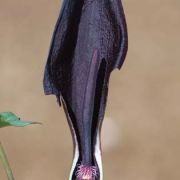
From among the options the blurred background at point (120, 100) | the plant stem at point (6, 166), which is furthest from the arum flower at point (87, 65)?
the blurred background at point (120, 100)

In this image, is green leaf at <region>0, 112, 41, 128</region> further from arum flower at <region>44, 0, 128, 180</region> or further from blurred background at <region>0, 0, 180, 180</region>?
blurred background at <region>0, 0, 180, 180</region>

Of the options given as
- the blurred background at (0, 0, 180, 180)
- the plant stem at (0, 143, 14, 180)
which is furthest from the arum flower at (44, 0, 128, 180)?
the blurred background at (0, 0, 180, 180)

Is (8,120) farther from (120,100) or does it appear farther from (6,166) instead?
(120,100)

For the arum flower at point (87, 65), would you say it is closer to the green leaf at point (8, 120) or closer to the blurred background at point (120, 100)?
the green leaf at point (8, 120)

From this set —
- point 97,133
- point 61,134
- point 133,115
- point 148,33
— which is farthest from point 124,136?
point 97,133

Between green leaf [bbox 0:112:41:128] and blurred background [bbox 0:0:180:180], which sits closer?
green leaf [bbox 0:112:41:128]
